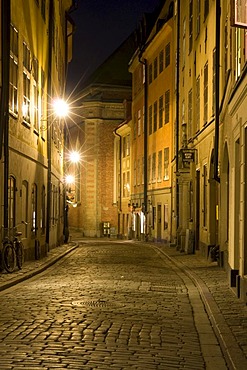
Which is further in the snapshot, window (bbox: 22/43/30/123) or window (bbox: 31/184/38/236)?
window (bbox: 31/184/38/236)

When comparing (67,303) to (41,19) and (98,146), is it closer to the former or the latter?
(41,19)

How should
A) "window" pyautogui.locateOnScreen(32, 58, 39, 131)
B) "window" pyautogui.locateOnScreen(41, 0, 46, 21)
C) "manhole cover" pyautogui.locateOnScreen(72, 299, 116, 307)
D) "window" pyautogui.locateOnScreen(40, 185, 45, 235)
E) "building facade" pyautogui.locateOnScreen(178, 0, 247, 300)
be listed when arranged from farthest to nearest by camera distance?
"window" pyautogui.locateOnScreen(40, 185, 45, 235), "window" pyautogui.locateOnScreen(41, 0, 46, 21), "window" pyautogui.locateOnScreen(32, 58, 39, 131), "building facade" pyautogui.locateOnScreen(178, 0, 247, 300), "manhole cover" pyautogui.locateOnScreen(72, 299, 116, 307)

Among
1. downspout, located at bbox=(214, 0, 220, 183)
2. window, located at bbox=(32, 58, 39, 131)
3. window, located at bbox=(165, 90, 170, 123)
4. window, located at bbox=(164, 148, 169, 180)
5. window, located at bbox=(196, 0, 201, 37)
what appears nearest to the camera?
downspout, located at bbox=(214, 0, 220, 183)

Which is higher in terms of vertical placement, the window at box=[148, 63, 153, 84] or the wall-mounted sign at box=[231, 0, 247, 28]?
the window at box=[148, 63, 153, 84]

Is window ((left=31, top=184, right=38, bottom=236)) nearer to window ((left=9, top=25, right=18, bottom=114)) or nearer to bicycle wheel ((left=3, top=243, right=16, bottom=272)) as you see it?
window ((left=9, top=25, right=18, bottom=114))

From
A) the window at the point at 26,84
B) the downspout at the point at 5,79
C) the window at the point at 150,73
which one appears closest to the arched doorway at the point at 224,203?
the downspout at the point at 5,79

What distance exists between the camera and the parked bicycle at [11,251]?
18078 mm

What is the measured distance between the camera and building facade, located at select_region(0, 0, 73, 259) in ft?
62.3

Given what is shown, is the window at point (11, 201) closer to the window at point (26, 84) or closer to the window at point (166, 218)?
the window at point (26, 84)

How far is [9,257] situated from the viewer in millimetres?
18531

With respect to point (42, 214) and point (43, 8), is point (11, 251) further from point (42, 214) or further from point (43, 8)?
point (43, 8)

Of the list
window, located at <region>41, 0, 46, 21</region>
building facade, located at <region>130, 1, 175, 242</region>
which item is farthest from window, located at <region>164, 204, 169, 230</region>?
window, located at <region>41, 0, 46, 21</region>

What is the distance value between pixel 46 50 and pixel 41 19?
2.07 metres

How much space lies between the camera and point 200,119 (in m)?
27.0
